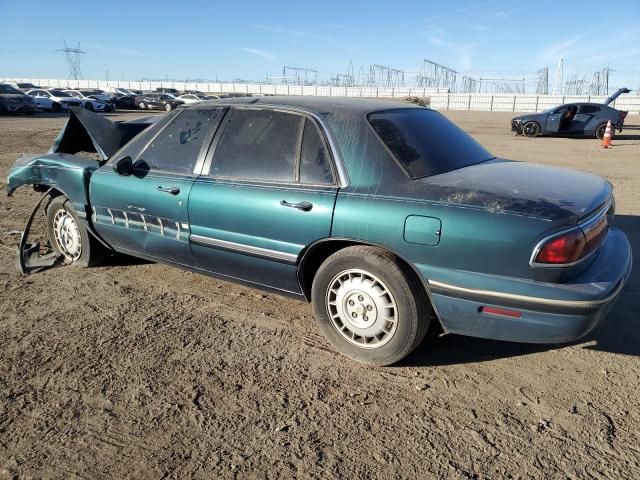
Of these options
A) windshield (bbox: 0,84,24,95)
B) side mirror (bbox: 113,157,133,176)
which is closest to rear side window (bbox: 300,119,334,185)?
side mirror (bbox: 113,157,133,176)

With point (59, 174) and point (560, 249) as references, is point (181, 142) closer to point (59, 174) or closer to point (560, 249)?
point (59, 174)

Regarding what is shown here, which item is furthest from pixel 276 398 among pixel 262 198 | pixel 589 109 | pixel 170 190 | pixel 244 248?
pixel 589 109

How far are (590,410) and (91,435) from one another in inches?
99.6

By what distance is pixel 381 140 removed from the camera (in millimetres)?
3053

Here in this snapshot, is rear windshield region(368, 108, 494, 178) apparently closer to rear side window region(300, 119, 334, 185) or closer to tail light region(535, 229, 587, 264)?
rear side window region(300, 119, 334, 185)

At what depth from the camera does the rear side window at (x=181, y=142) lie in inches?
148

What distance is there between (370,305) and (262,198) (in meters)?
1.00

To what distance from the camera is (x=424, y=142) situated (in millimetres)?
3303

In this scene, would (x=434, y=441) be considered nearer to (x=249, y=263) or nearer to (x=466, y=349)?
(x=466, y=349)

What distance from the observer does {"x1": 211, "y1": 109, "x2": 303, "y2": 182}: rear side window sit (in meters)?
3.32

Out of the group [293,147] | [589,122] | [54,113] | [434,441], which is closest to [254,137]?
[293,147]

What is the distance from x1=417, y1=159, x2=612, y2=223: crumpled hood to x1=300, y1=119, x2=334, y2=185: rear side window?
607 millimetres

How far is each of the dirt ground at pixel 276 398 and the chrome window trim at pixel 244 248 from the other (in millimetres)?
551

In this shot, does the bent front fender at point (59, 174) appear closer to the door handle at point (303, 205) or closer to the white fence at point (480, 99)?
the door handle at point (303, 205)
